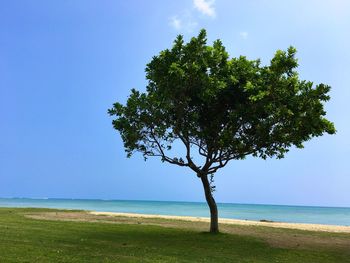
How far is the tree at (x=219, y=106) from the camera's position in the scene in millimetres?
28031

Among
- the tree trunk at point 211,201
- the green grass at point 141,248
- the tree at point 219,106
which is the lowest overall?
the green grass at point 141,248

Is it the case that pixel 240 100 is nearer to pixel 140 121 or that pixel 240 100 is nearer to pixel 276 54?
pixel 276 54

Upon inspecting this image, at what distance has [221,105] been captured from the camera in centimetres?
2975

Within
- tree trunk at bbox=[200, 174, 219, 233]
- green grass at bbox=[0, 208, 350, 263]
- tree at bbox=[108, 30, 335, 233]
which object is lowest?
green grass at bbox=[0, 208, 350, 263]

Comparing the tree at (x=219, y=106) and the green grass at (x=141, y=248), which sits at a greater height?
the tree at (x=219, y=106)

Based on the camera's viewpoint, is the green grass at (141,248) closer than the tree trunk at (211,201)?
Yes

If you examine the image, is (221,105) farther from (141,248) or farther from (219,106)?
(141,248)

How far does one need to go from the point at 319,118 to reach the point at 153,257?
15615 mm

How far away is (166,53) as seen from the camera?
28.7m

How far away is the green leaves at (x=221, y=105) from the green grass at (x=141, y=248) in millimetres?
6367

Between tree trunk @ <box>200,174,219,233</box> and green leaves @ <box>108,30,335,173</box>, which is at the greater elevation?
green leaves @ <box>108,30,335,173</box>

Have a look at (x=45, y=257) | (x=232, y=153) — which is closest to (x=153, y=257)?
(x=45, y=257)

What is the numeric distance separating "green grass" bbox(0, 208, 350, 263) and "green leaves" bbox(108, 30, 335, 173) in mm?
6367

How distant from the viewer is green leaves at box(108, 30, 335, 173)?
28.0 metres
